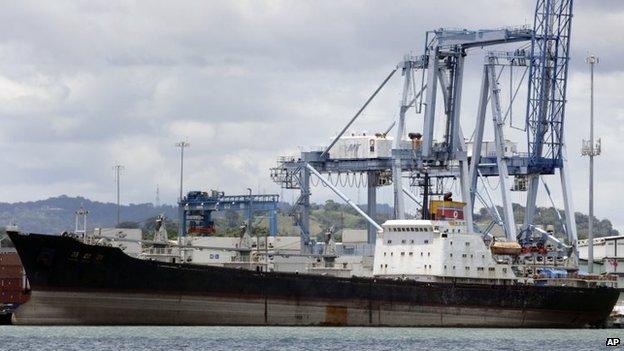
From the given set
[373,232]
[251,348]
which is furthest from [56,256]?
[373,232]

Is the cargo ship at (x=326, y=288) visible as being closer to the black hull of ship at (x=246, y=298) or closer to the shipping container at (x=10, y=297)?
the black hull of ship at (x=246, y=298)

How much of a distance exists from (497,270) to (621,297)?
34.5m

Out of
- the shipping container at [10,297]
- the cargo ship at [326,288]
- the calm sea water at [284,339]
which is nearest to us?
the calm sea water at [284,339]

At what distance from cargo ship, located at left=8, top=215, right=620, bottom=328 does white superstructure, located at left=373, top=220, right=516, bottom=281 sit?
6 centimetres

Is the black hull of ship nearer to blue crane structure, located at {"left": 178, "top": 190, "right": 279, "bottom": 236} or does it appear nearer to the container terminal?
the container terminal

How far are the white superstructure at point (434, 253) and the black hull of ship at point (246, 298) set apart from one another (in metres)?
1.59

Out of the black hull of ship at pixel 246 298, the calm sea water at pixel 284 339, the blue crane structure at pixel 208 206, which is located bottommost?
the calm sea water at pixel 284 339

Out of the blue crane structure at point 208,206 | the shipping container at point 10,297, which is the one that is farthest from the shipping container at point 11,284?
the blue crane structure at point 208,206

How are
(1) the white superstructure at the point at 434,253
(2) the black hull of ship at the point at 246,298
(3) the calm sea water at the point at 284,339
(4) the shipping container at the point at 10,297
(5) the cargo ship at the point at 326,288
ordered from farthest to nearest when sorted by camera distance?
(4) the shipping container at the point at 10,297 < (1) the white superstructure at the point at 434,253 < (5) the cargo ship at the point at 326,288 < (2) the black hull of ship at the point at 246,298 < (3) the calm sea water at the point at 284,339

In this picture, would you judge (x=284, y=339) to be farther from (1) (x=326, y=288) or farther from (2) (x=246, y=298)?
(1) (x=326, y=288)

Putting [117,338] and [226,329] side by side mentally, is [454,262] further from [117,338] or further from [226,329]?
[117,338]

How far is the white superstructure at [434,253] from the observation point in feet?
326

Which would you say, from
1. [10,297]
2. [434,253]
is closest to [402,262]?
[434,253]

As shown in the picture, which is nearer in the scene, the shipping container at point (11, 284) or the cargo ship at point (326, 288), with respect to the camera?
the cargo ship at point (326, 288)
